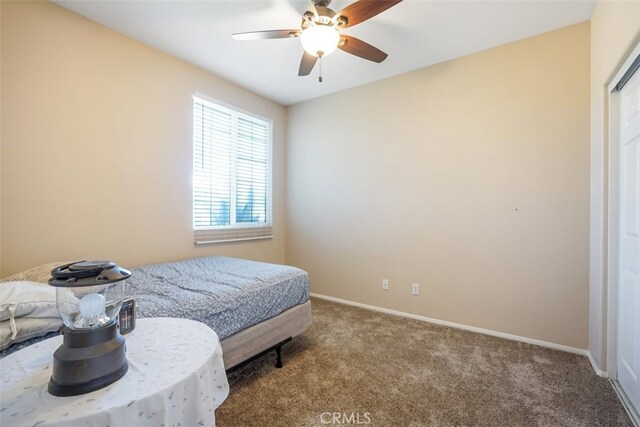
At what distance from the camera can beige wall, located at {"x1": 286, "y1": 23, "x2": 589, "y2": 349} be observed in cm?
235

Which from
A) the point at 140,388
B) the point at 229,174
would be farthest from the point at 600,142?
the point at 229,174

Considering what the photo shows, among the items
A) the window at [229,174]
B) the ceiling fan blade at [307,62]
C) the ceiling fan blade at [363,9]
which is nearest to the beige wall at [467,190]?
the window at [229,174]

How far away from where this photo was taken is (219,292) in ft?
6.03

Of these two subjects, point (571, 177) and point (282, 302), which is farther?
point (571, 177)

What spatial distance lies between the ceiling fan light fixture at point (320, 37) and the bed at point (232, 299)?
167 centimetres

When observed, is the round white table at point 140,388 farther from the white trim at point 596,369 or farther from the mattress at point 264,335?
the white trim at point 596,369

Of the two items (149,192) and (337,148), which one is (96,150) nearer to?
(149,192)

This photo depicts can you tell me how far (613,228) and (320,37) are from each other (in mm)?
2325

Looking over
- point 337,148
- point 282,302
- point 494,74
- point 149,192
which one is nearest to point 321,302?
point 282,302

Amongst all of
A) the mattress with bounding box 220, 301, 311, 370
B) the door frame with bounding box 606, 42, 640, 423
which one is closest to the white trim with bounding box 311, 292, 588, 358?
the door frame with bounding box 606, 42, 640, 423

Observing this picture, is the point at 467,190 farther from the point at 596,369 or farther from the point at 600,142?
the point at 596,369

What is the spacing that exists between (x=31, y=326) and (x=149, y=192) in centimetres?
171

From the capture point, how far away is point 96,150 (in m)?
2.34

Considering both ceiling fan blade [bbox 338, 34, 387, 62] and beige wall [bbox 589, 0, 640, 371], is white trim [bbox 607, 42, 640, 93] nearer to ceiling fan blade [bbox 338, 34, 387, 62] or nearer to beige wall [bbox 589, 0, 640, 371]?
beige wall [bbox 589, 0, 640, 371]
